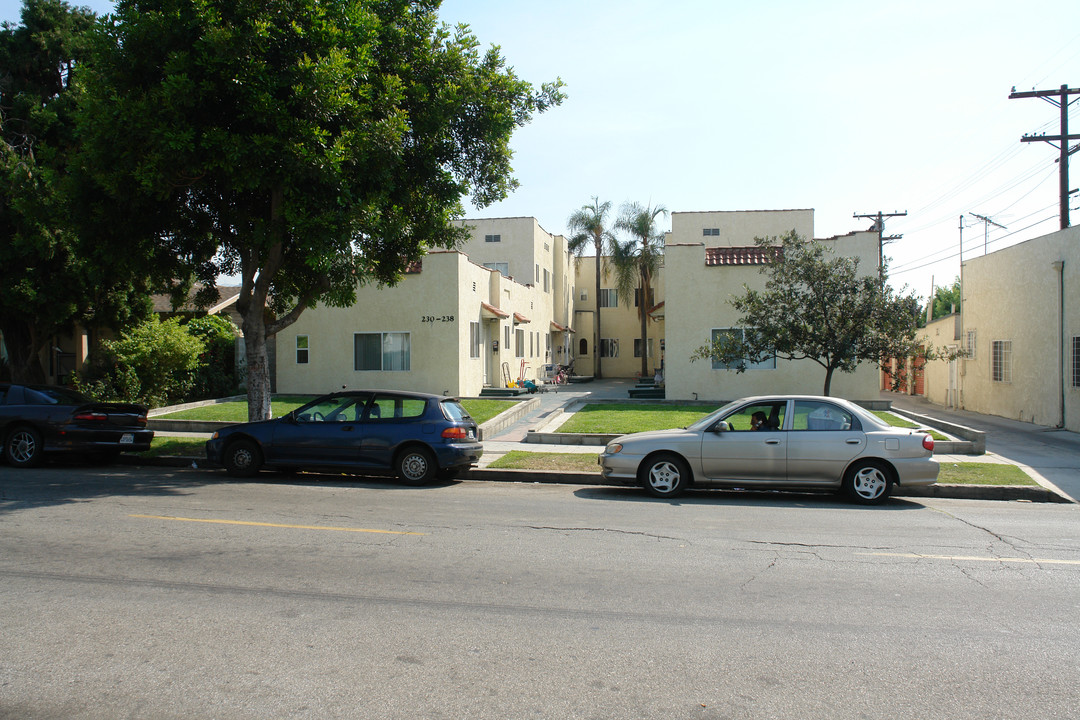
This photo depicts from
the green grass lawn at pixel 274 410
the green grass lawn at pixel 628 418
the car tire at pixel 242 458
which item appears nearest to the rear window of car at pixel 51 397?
the car tire at pixel 242 458

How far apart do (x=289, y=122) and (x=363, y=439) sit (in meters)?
4.84

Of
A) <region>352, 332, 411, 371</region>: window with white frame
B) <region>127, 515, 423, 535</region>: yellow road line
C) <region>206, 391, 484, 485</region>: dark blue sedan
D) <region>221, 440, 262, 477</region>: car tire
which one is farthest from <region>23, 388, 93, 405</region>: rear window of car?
<region>352, 332, 411, 371</region>: window with white frame

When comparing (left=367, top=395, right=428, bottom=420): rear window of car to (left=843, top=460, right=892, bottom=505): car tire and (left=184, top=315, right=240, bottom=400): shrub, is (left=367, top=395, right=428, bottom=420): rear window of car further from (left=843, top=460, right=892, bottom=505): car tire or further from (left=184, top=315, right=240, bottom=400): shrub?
(left=184, top=315, right=240, bottom=400): shrub

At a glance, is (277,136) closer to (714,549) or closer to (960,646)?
(714,549)

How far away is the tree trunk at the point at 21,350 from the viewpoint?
70.0 ft

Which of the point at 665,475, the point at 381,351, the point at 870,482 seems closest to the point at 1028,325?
the point at 870,482

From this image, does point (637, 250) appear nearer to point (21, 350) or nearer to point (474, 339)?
point (474, 339)

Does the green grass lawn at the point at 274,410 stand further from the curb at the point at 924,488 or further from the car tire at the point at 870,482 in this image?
the car tire at the point at 870,482

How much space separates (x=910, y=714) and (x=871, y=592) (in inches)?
84.0

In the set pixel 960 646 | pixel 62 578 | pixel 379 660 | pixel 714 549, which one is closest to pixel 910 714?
pixel 960 646

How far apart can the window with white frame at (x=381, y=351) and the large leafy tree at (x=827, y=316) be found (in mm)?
10495

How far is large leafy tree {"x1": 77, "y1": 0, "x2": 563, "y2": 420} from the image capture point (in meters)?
10.8

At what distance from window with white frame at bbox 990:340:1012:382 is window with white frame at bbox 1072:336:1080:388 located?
12.4 ft

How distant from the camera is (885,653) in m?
4.53
